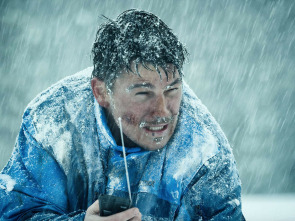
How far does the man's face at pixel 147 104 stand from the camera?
1.71 m

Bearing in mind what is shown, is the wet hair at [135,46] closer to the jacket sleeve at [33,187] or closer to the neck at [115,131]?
the neck at [115,131]

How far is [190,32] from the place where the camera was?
12.4 meters

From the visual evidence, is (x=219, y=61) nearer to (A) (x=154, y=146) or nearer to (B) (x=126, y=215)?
(A) (x=154, y=146)

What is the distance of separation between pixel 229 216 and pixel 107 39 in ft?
3.44

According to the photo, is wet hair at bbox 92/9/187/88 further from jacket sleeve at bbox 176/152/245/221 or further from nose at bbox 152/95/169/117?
jacket sleeve at bbox 176/152/245/221

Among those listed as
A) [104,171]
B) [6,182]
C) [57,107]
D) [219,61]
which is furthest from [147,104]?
[219,61]

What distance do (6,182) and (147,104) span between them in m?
A: 0.79

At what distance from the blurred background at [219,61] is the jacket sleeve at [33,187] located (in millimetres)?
6967

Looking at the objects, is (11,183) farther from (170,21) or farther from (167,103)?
(170,21)

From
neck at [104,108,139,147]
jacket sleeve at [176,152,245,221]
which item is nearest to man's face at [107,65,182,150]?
neck at [104,108,139,147]

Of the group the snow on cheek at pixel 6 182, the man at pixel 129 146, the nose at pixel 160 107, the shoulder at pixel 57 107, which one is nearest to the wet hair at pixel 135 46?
the man at pixel 129 146

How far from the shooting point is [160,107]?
1724mm

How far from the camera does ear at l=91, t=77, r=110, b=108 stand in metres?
1.91

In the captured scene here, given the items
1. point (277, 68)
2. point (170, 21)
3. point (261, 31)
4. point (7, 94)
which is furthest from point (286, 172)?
point (7, 94)
